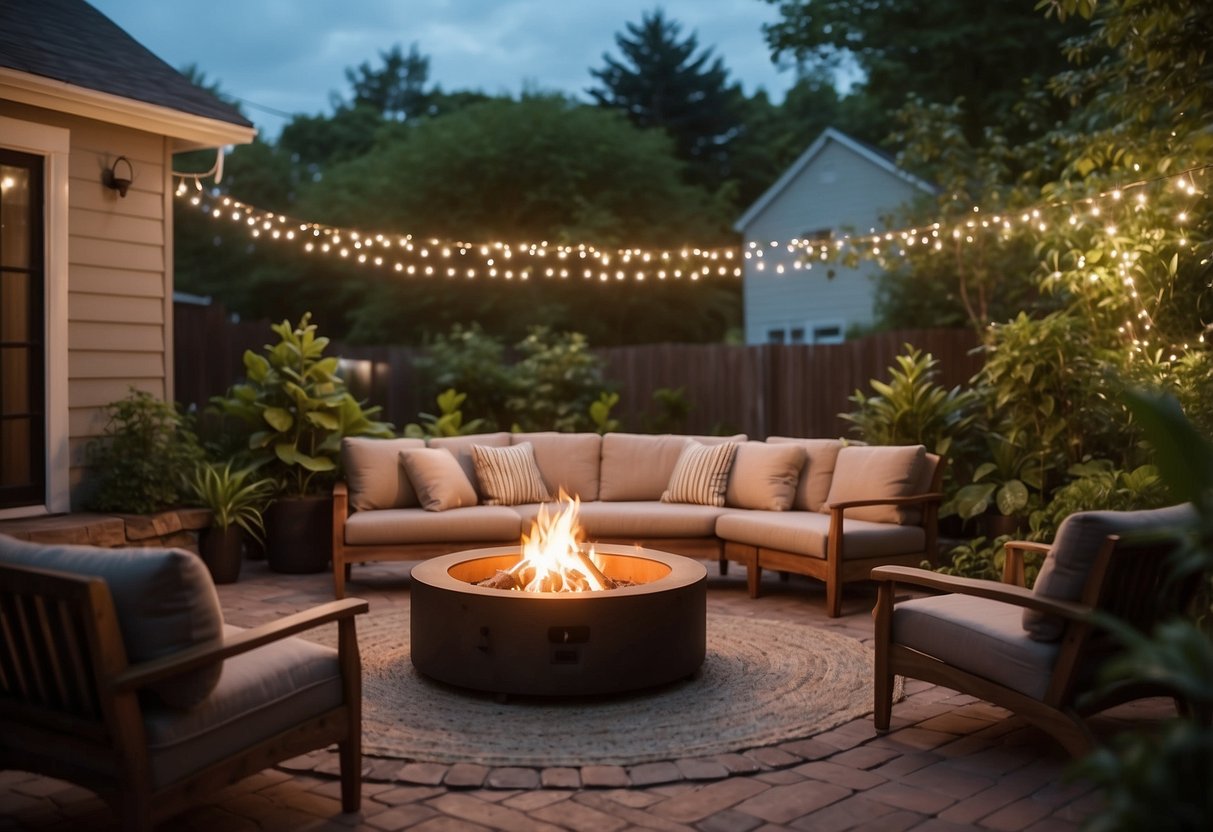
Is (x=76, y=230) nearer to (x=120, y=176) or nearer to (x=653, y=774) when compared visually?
(x=120, y=176)

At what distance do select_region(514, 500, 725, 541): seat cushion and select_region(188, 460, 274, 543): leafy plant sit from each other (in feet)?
5.54

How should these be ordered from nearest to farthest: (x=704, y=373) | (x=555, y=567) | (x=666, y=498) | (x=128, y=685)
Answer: (x=128, y=685), (x=555, y=567), (x=666, y=498), (x=704, y=373)

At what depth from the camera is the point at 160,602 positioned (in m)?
2.57

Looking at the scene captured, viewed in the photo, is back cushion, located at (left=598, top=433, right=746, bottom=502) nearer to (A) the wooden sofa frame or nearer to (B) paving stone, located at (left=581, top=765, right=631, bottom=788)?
(B) paving stone, located at (left=581, top=765, right=631, bottom=788)

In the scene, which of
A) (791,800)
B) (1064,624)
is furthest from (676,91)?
(791,800)

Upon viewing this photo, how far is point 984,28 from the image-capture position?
584 inches

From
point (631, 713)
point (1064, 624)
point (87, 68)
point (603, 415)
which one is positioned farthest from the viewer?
point (603, 415)

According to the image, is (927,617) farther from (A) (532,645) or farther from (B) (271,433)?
(B) (271,433)

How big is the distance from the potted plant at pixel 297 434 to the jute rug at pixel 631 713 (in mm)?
1954

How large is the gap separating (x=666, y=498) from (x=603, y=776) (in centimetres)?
342

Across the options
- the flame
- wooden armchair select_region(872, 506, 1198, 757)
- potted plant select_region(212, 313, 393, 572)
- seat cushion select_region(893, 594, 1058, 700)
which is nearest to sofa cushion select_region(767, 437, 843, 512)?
the flame

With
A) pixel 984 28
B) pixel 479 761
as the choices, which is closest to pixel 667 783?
pixel 479 761

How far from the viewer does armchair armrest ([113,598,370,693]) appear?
8.06 feet

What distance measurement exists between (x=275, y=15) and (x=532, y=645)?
62879 millimetres
